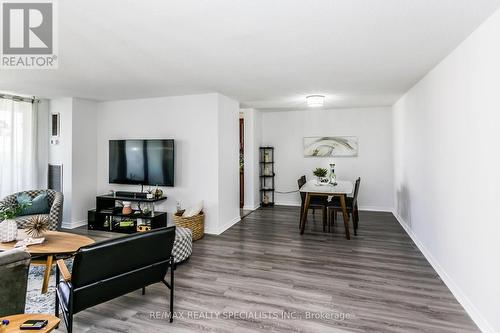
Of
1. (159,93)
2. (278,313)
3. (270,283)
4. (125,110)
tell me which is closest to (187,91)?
(159,93)

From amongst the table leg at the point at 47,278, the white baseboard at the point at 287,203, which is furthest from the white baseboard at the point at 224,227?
the table leg at the point at 47,278

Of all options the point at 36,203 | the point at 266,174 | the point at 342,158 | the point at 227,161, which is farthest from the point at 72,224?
the point at 342,158

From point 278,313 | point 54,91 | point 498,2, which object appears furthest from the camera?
point 54,91

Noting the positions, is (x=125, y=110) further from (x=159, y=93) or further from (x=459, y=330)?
(x=459, y=330)

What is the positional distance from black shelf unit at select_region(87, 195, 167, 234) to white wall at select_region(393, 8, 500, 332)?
393 cm

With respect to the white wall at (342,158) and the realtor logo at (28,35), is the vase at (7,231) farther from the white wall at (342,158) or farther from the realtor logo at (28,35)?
the white wall at (342,158)

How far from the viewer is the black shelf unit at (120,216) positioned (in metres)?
4.54

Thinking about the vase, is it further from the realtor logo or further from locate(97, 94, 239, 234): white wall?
locate(97, 94, 239, 234): white wall

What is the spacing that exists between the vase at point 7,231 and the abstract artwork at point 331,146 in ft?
18.2

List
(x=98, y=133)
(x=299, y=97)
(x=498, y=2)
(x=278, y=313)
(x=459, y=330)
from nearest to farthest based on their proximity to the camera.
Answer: (x=498, y=2), (x=459, y=330), (x=278, y=313), (x=299, y=97), (x=98, y=133)

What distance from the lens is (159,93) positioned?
14.9 feet

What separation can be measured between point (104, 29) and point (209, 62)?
41.7 inches

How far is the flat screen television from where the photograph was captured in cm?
465

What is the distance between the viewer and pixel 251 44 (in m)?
2.44
